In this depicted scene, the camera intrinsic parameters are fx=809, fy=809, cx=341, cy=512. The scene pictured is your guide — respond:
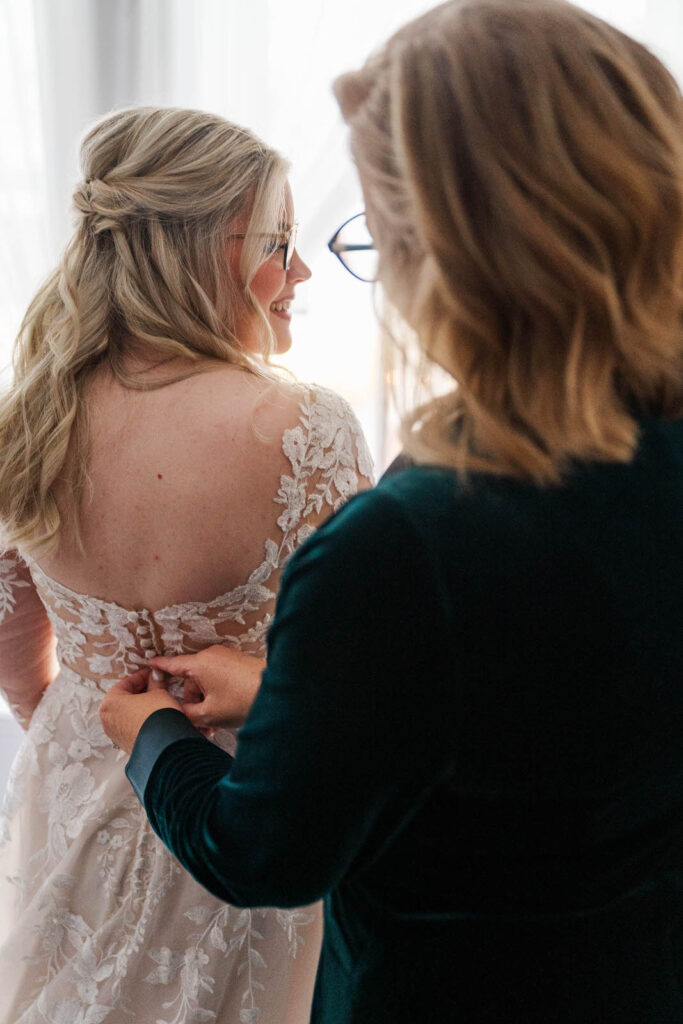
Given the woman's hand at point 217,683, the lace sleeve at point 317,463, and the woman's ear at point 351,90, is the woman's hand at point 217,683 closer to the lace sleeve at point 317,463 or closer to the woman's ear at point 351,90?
the lace sleeve at point 317,463

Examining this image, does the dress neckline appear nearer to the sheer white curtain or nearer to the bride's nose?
the bride's nose

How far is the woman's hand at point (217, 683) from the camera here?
964 millimetres

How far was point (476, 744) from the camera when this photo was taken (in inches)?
20.7

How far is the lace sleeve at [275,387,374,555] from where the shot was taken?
1.00 metres

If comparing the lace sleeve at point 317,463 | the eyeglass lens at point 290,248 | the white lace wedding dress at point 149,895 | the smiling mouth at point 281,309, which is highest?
the eyeglass lens at point 290,248

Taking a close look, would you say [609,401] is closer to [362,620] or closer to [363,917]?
[362,620]

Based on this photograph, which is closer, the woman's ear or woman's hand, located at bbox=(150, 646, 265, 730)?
the woman's ear

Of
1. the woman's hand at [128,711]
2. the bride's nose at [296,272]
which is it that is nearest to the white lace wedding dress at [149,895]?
the woman's hand at [128,711]

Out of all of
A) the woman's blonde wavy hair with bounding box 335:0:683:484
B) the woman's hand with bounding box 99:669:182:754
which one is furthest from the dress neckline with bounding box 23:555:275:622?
the woman's blonde wavy hair with bounding box 335:0:683:484

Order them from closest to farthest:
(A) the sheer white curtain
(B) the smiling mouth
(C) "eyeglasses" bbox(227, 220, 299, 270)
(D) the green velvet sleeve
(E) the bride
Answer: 1. (D) the green velvet sleeve
2. (E) the bride
3. (C) "eyeglasses" bbox(227, 220, 299, 270)
4. (B) the smiling mouth
5. (A) the sheer white curtain

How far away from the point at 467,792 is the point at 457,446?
0.23 m

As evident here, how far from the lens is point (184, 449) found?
961 millimetres

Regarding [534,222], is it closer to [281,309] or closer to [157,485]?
[157,485]

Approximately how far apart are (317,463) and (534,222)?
55 cm
